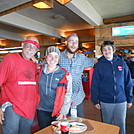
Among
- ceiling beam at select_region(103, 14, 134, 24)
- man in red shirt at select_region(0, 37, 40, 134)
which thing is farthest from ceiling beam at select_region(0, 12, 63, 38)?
man in red shirt at select_region(0, 37, 40, 134)

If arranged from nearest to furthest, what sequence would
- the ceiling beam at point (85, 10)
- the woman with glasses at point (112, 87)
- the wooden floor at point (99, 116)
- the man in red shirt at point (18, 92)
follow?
the man in red shirt at point (18, 92) < the woman with glasses at point (112, 87) < the wooden floor at point (99, 116) < the ceiling beam at point (85, 10)

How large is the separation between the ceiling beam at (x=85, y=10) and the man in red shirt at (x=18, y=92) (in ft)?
8.57

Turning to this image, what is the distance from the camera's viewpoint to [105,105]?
222 cm

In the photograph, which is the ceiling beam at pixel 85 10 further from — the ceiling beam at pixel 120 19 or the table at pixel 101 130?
the table at pixel 101 130

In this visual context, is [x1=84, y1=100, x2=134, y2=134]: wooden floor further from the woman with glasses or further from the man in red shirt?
the man in red shirt

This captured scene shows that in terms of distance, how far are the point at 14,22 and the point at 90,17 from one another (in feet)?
10.6

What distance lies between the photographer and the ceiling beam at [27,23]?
19.3 feet

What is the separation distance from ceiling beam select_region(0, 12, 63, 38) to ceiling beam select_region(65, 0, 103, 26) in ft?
9.61

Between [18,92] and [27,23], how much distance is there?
5.75 metres

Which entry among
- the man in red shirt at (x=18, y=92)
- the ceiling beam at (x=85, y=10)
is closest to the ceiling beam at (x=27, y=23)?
the ceiling beam at (x=85, y=10)

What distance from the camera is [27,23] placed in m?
6.88

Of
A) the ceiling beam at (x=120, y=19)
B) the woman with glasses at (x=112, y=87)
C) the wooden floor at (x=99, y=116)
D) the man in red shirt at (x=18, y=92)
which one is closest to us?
the man in red shirt at (x=18, y=92)

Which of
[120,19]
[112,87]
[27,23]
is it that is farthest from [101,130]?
[27,23]

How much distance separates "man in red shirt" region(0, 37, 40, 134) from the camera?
1.77 meters
